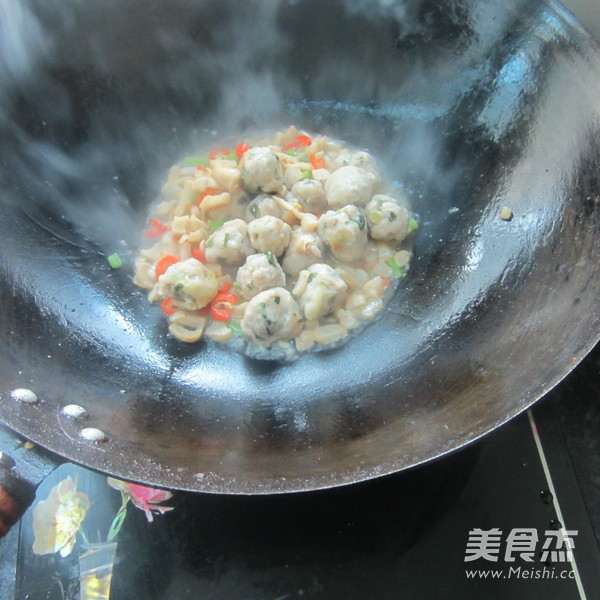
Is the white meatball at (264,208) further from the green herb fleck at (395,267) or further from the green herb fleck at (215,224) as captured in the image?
the green herb fleck at (395,267)

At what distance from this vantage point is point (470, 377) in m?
1.77

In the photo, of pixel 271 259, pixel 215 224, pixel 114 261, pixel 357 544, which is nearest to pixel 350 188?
pixel 271 259

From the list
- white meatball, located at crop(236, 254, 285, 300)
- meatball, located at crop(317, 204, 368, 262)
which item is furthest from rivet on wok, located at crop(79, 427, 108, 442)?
meatball, located at crop(317, 204, 368, 262)

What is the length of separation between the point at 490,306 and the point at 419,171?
0.86 meters

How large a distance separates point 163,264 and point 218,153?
0.70m

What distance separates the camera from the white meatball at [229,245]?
2.30 m

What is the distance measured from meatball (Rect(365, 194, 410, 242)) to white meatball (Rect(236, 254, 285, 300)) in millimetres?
458

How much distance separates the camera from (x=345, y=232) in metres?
2.27

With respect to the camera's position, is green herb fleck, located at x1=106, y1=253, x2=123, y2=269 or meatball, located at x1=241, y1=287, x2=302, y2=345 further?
green herb fleck, located at x1=106, y1=253, x2=123, y2=269

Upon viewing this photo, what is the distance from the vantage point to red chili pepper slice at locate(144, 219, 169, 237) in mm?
2508

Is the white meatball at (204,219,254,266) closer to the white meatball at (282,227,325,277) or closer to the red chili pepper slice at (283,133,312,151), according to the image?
the white meatball at (282,227,325,277)

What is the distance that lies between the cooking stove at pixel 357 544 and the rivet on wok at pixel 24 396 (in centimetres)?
60

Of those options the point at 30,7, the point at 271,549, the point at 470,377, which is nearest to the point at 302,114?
the point at 30,7

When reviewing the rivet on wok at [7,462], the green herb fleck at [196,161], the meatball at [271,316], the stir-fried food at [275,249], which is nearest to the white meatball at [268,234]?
the stir-fried food at [275,249]
